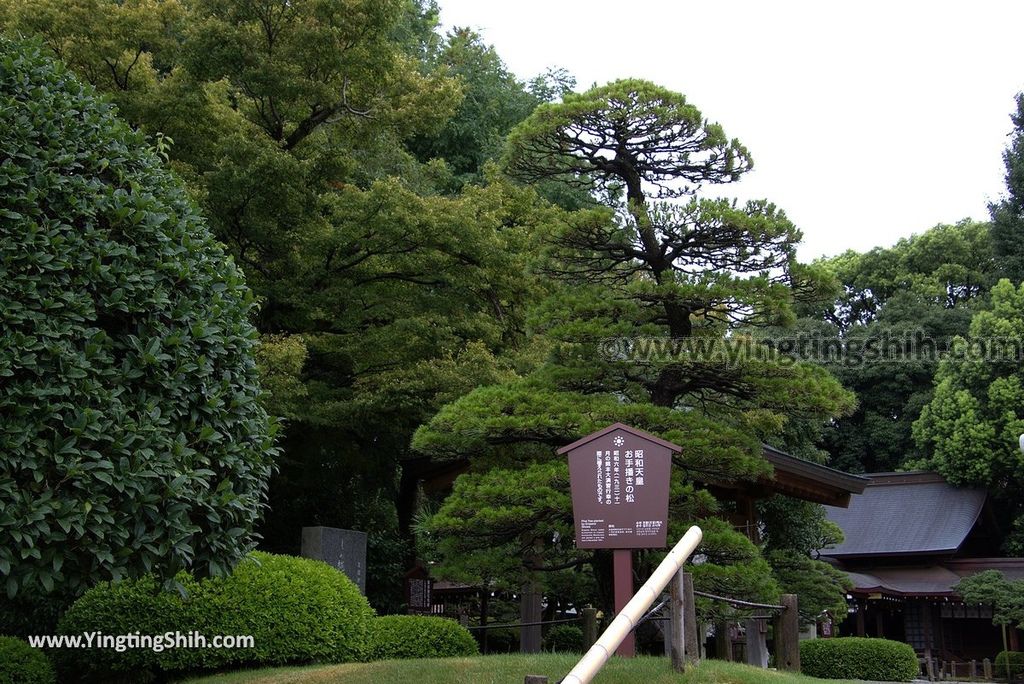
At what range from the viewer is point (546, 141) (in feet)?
38.4

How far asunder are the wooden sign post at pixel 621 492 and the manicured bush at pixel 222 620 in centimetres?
304

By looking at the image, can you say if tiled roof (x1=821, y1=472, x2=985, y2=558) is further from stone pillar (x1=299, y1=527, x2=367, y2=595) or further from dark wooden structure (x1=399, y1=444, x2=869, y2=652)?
stone pillar (x1=299, y1=527, x2=367, y2=595)

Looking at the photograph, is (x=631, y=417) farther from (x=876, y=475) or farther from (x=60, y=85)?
(x=876, y=475)

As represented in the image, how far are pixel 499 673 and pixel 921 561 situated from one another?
2242cm

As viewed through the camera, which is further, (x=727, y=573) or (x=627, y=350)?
(x=627, y=350)

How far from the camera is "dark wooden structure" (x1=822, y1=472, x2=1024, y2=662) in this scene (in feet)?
83.8

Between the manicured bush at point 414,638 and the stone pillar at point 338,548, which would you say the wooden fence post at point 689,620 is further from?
the stone pillar at point 338,548

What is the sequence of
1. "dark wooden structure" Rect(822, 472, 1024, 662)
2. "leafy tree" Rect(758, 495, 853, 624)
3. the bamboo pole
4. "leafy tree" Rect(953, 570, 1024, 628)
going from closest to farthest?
the bamboo pole → "leafy tree" Rect(758, 495, 853, 624) → "leafy tree" Rect(953, 570, 1024, 628) → "dark wooden structure" Rect(822, 472, 1024, 662)

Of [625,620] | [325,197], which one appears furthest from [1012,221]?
[625,620]

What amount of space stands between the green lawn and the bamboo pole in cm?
105

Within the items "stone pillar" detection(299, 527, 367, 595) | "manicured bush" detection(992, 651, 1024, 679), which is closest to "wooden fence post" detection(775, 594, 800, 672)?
"stone pillar" detection(299, 527, 367, 595)

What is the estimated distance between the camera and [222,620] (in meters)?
9.45

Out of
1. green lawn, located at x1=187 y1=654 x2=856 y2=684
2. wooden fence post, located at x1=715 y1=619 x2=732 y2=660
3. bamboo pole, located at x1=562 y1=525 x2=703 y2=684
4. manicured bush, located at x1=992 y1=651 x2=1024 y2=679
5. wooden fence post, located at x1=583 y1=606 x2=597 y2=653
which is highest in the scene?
bamboo pole, located at x1=562 y1=525 x2=703 y2=684

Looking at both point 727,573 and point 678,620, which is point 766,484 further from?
point 678,620
